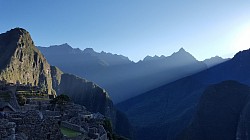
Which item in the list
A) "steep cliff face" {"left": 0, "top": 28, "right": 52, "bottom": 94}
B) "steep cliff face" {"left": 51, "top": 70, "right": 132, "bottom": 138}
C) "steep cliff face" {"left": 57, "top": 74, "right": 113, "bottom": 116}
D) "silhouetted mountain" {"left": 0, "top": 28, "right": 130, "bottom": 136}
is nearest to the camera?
"steep cliff face" {"left": 0, "top": 28, "right": 52, "bottom": 94}

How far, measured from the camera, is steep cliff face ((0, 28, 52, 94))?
149425mm

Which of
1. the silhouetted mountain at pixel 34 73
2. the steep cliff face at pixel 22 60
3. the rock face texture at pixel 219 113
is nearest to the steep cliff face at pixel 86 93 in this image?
the silhouetted mountain at pixel 34 73

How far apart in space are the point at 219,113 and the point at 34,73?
8506 centimetres

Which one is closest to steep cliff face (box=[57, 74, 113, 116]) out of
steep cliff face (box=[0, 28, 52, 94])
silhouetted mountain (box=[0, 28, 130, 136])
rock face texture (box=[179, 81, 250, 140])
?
silhouetted mountain (box=[0, 28, 130, 136])

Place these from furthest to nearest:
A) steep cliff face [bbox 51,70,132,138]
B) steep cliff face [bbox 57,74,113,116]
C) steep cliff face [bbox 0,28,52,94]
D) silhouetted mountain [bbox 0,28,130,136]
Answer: steep cliff face [bbox 57,74,113,116], steep cliff face [bbox 51,70,132,138], silhouetted mountain [bbox 0,28,130,136], steep cliff face [bbox 0,28,52,94]

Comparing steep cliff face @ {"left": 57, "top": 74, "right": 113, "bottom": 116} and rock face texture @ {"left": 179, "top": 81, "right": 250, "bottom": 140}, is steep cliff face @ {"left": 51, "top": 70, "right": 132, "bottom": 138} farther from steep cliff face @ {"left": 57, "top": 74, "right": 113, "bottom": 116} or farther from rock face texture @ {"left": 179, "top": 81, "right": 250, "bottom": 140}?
rock face texture @ {"left": 179, "top": 81, "right": 250, "bottom": 140}

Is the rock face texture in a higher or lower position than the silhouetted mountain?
lower

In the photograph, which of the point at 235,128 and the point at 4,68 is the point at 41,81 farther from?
the point at 235,128


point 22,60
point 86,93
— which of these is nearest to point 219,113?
point 86,93

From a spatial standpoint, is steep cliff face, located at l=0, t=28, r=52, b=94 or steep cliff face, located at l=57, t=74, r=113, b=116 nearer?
steep cliff face, located at l=0, t=28, r=52, b=94

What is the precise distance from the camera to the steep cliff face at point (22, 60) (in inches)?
5883

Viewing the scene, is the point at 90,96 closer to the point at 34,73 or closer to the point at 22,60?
the point at 34,73

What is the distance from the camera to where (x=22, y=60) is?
162 metres

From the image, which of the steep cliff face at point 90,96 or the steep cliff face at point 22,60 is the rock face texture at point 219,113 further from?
the steep cliff face at point 22,60
